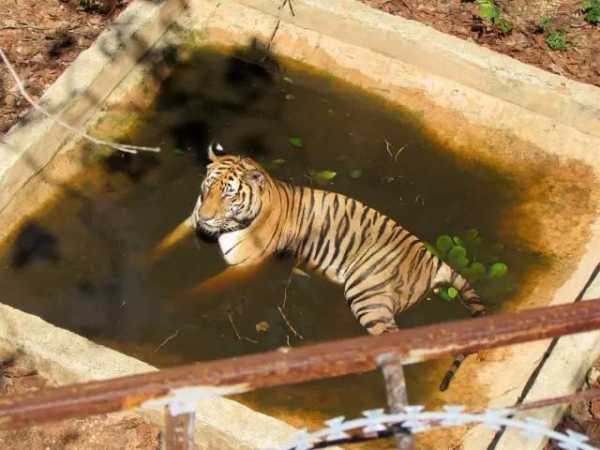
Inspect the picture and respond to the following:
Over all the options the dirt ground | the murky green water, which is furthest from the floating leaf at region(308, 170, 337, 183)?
the dirt ground

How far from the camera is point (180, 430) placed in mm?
2139

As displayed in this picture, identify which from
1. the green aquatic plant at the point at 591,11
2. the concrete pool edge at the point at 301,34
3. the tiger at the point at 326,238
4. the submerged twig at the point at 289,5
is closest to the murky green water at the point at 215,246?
the tiger at the point at 326,238

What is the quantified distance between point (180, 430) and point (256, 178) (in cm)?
348

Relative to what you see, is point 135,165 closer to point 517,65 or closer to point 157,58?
point 157,58

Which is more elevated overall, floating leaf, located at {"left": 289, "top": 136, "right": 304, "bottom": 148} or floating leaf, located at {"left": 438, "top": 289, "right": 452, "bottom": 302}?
floating leaf, located at {"left": 289, "top": 136, "right": 304, "bottom": 148}

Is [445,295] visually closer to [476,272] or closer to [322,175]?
[476,272]

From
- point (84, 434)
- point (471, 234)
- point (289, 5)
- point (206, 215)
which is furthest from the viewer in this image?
point (289, 5)

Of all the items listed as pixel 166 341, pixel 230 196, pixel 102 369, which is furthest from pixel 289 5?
pixel 102 369

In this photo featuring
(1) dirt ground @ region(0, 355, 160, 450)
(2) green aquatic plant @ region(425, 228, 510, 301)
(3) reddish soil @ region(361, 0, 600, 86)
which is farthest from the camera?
(3) reddish soil @ region(361, 0, 600, 86)

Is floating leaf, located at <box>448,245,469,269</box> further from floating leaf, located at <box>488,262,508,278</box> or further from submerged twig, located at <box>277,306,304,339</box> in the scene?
submerged twig, located at <box>277,306,304,339</box>

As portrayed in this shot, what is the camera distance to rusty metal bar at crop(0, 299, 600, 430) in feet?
6.34

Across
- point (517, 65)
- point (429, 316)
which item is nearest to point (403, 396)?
point (429, 316)

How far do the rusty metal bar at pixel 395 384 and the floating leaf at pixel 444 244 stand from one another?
383cm

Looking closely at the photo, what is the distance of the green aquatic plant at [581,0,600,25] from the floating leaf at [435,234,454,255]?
2.23 meters
